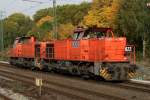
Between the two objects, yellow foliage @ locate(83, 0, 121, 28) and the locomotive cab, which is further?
yellow foliage @ locate(83, 0, 121, 28)

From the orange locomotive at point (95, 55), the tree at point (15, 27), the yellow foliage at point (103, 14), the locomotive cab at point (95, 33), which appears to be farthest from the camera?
the tree at point (15, 27)

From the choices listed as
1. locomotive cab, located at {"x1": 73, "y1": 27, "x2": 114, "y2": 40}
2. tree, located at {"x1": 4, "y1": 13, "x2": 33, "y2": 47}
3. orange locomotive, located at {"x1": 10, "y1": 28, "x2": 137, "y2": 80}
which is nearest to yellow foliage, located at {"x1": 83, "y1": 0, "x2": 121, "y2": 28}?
orange locomotive, located at {"x1": 10, "y1": 28, "x2": 137, "y2": 80}

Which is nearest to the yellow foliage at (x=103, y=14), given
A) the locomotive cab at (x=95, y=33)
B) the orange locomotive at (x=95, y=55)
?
the orange locomotive at (x=95, y=55)

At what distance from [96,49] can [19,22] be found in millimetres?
97785

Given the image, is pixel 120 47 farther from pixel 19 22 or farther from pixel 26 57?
pixel 19 22

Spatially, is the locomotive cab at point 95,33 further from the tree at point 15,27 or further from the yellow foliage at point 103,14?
the tree at point 15,27

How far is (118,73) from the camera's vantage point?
886 inches

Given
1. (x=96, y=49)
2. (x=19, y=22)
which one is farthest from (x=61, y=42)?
(x=19, y=22)

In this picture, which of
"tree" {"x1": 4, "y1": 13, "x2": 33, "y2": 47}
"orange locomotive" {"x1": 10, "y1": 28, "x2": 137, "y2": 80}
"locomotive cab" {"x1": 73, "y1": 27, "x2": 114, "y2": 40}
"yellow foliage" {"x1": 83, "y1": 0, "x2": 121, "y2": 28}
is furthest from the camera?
"tree" {"x1": 4, "y1": 13, "x2": 33, "y2": 47}

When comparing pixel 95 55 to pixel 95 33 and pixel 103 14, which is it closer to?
pixel 95 33

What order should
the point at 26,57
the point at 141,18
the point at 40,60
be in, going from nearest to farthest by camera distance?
the point at 40,60
the point at 26,57
the point at 141,18

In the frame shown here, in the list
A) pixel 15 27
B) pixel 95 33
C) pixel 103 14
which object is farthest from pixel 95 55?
pixel 15 27

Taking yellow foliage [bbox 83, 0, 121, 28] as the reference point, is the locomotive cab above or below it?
below

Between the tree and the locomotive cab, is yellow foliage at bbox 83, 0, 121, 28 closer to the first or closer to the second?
the locomotive cab
